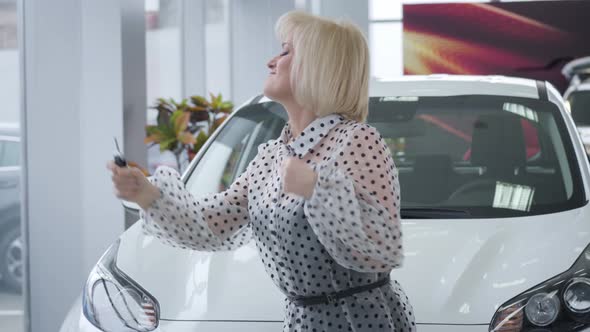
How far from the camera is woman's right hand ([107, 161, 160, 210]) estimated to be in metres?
1.72

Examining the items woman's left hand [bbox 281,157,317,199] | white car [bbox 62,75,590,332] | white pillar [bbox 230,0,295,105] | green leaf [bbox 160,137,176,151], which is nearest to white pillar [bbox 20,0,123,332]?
green leaf [bbox 160,137,176,151]

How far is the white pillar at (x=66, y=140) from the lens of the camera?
4.52 m

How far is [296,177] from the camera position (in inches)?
59.4

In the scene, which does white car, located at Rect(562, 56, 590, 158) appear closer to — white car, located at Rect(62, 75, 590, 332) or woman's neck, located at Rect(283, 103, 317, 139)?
white car, located at Rect(62, 75, 590, 332)

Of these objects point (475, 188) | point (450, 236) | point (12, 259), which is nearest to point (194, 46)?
point (12, 259)

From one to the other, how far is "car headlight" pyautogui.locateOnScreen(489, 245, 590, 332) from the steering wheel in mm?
738

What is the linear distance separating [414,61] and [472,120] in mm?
7473

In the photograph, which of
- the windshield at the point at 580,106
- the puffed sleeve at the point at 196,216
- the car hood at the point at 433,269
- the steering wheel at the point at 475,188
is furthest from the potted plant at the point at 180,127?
the windshield at the point at 580,106

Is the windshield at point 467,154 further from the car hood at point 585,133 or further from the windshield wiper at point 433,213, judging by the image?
the car hood at point 585,133

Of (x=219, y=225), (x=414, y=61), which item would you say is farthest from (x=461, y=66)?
(x=219, y=225)

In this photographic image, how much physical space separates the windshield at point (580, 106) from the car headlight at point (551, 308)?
6951 mm

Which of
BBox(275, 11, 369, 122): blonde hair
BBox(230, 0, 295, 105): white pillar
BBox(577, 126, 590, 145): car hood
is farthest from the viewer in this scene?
BBox(230, 0, 295, 105): white pillar

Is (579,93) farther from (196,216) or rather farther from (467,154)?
(196,216)

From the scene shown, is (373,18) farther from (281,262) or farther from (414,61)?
(281,262)
